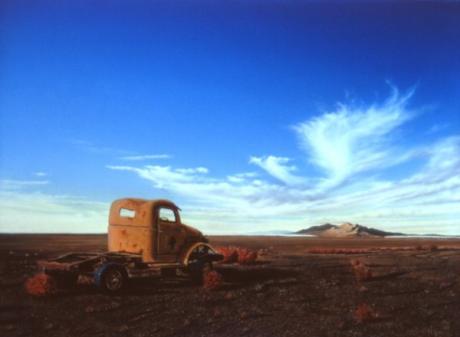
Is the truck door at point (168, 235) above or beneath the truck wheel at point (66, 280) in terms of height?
above

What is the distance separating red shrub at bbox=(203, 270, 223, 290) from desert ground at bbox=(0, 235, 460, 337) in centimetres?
18

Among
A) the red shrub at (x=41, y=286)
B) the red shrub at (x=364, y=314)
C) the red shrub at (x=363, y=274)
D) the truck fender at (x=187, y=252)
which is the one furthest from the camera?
the red shrub at (x=363, y=274)

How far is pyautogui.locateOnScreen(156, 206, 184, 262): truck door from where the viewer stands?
32.7ft

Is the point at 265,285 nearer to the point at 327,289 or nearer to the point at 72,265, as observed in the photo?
the point at 327,289

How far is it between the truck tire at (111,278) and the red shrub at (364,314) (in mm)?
4542

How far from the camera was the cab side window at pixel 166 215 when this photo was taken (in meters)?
10.1

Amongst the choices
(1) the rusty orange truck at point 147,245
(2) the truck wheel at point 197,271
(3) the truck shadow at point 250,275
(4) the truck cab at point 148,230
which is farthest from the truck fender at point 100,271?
(3) the truck shadow at point 250,275

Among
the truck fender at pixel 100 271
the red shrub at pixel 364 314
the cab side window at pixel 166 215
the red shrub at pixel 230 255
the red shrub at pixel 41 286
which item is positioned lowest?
the red shrub at pixel 364 314

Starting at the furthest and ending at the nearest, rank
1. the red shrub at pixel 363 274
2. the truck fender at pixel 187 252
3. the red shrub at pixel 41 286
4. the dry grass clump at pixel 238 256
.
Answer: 1. the dry grass clump at pixel 238 256
2. the red shrub at pixel 363 274
3. the truck fender at pixel 187 252
4. the red shrub at pixel 41 286

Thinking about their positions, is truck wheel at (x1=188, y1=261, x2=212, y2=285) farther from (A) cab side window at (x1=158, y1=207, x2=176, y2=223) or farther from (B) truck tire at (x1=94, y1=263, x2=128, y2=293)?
(B) truck tire at (x1=94, y1=263, x2=128, y2=293)

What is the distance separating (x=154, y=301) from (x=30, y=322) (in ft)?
7.15

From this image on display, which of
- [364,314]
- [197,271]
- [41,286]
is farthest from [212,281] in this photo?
[41,286]

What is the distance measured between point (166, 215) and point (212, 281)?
1.72 m

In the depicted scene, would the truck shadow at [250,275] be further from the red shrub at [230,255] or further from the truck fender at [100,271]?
the truck fender at [100,271]
